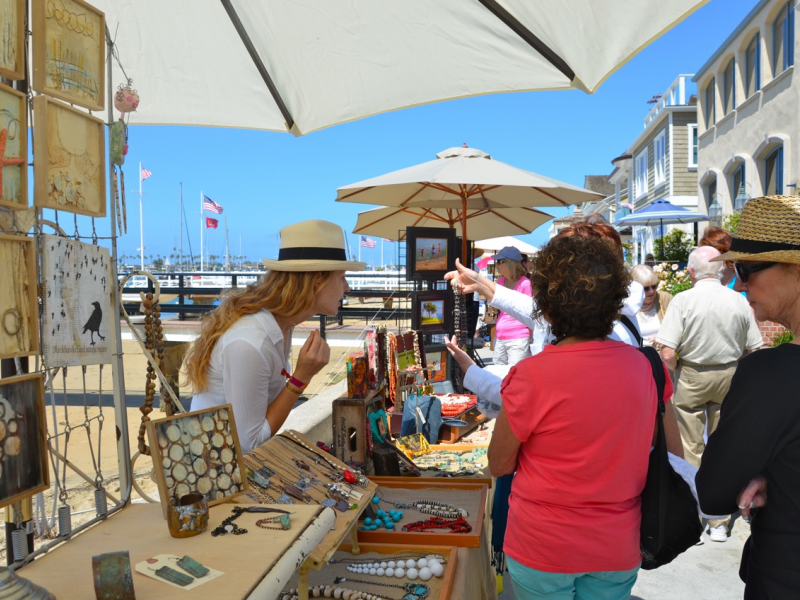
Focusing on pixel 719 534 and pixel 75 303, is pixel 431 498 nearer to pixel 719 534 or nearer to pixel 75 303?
pixel 75 303

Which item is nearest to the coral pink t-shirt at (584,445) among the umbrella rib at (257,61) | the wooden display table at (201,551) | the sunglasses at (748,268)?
the sunglasses at (748,268)

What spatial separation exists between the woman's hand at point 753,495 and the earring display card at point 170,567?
1.17 m

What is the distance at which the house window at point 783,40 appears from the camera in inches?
460

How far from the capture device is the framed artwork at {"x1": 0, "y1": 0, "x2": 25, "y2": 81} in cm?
123

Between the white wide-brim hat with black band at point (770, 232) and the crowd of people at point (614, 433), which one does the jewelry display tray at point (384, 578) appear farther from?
the white wide-brim hat with black band at point (770, 232)

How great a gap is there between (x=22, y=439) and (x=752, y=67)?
644 inches

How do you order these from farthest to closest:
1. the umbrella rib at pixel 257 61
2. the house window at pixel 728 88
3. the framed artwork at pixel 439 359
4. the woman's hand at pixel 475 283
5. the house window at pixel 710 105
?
the house window at pixel 710 105
the house window at pixel 728 88
the framed artwork at pixel 439 359
the woman's hand at pixel 475 283
the umbrella rib at pixel 257 61

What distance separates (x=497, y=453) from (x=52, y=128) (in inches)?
55.3

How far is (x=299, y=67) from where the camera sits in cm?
274

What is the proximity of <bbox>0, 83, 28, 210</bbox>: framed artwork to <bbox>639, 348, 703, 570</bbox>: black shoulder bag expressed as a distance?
5.55 feet

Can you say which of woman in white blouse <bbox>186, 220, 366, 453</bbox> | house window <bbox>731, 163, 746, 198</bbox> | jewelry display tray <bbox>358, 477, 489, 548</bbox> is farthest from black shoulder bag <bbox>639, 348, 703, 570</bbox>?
house window <bbox>731, 163, 746, 198</bbox>

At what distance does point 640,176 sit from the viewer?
27.9 m

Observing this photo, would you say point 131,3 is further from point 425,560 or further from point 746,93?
point 746,93

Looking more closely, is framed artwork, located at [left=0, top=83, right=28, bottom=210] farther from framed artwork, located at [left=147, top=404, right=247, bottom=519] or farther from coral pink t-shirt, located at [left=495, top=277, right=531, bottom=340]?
coral pink t-shirt, located at [left=495, top=277, right=531, bottom=340]
